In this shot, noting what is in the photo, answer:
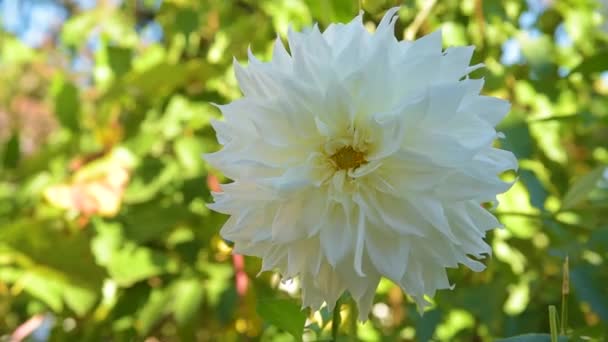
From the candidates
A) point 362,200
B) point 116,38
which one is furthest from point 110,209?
point 362,200

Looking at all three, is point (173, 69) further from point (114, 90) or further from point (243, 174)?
point (243, 174)

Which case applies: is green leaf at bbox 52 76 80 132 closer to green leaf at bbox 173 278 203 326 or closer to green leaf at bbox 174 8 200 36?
green leaf at bbox 174 8 200 36

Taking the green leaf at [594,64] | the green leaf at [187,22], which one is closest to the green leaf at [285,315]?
the green leaf at [594,64]

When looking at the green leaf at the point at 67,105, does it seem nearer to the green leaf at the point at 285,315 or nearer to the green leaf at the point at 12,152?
the green leaf at the point at 12,152

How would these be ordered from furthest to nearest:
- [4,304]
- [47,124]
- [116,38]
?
[47,124] < [116,38] < [4,304]

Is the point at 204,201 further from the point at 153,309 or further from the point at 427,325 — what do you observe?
the point at 427,325

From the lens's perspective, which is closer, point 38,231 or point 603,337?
point 603,337

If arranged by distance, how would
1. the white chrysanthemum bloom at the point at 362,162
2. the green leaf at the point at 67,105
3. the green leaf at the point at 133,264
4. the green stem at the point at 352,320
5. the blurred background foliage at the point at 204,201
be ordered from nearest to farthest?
1. the white chrysanthemum bloom at the point at 362,162
2. the green stem at the point at 352,320
3. the blurred background foliage at the point at 204,201
4. the green leaf at the point at 133,264
5. the green leaf at the point at 67,105
